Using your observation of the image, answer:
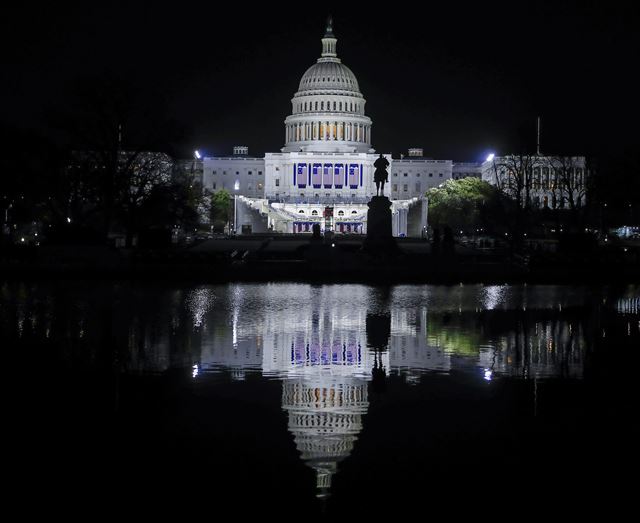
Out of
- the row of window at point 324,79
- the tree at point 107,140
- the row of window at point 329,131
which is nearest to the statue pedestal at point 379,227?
the tree at point 107,140

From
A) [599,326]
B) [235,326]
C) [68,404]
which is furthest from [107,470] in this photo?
[599,326]

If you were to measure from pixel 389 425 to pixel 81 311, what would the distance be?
1545 cm

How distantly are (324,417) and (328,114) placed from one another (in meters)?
166

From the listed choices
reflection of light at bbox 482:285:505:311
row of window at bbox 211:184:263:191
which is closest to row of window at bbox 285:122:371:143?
row of window at bbox 211:184:263:191

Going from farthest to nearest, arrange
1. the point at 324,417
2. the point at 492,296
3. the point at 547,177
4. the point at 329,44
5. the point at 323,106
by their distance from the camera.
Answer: the point at 329,44, the point at 323,106, the point at 547,177, the point at 492,296, the point at 324,417

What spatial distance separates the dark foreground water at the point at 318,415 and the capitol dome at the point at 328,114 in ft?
502

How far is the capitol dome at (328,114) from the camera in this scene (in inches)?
7018

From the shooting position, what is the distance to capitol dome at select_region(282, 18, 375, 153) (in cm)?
17825

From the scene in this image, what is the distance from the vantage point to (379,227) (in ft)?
190

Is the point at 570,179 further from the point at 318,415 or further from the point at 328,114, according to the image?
the point at 328,114

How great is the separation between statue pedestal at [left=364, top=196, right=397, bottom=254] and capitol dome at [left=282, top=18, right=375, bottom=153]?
117980mm

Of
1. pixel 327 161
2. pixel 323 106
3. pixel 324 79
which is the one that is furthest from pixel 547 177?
pixel 324 79

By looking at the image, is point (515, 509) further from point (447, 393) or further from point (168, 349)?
point (168, 349)

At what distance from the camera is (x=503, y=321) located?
2658 centimetres
